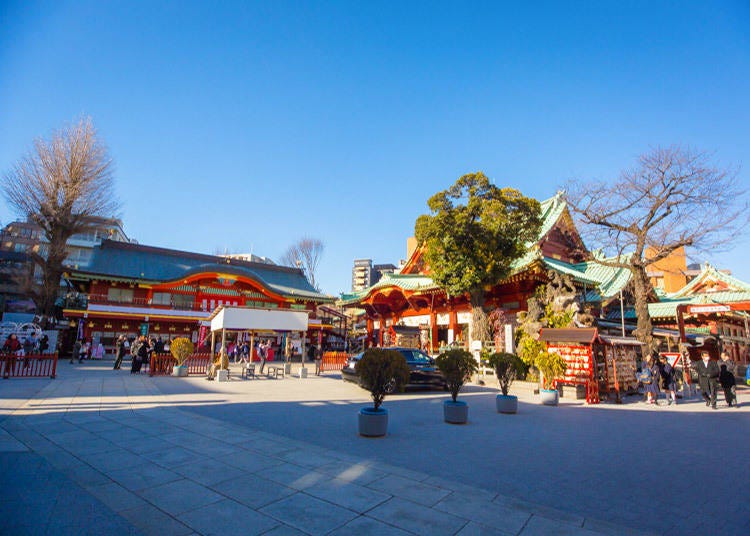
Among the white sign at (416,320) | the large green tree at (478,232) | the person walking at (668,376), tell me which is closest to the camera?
the person walking at (668,376)

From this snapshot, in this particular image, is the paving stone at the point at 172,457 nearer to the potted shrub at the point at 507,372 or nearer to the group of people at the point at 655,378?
the potted shrub at the point at 507,372

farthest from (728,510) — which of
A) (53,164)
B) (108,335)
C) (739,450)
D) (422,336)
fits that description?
(108,335)

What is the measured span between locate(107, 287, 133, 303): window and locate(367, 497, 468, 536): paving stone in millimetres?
33765

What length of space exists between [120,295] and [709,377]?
1443 inches

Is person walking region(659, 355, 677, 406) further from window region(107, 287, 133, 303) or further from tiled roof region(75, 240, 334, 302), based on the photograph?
window region(107, 287, 133, 303)

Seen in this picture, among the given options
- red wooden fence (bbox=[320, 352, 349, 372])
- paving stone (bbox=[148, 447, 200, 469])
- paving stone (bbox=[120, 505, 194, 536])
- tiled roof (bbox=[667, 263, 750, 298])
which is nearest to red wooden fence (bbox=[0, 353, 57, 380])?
paving stone (bbox=[148, 447, 200, 469])

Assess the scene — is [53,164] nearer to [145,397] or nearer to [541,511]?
[145,397]

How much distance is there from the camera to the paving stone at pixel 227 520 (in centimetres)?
350

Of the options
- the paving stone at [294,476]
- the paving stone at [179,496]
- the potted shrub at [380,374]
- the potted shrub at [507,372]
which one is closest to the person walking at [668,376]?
the potted shrub at [507,372]

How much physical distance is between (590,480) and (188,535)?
476cm

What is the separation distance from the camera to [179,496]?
425cm

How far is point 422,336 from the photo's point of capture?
94.0ft

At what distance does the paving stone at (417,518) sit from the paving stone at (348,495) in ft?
0.42

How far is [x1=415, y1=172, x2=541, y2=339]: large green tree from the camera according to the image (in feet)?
64.3
